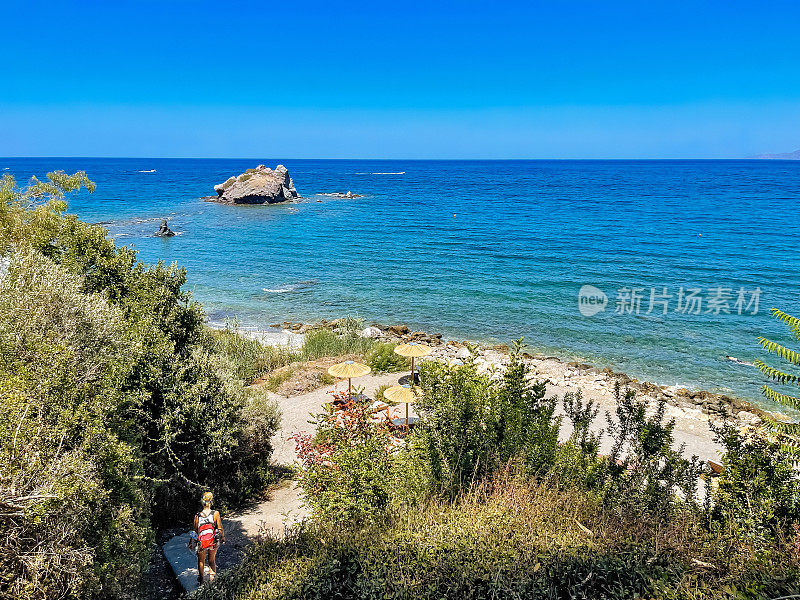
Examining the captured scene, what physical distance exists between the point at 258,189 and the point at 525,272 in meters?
53.1

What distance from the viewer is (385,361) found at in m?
18.3

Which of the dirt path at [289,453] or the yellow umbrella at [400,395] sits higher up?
the yellow umbrella at [400,395]

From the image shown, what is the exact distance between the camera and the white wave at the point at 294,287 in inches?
1220

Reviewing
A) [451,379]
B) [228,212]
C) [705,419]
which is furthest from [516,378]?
[228,212]

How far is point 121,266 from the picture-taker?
9742mm

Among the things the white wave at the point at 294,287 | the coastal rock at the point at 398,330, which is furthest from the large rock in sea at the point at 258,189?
the coastal rock at the point at 398,330

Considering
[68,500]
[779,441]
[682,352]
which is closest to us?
[68,500]

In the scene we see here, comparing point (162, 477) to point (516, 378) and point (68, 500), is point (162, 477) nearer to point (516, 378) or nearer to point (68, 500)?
point (68, 500)

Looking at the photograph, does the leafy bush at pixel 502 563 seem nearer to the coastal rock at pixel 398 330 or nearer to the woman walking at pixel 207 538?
the woman walking at pixel 207 538

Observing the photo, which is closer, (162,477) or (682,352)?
(162,477)

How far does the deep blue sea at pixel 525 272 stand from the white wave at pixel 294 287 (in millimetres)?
126

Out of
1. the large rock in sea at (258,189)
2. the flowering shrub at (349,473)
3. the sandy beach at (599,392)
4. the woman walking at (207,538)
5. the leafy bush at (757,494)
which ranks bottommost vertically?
the sandy beach at (599,392)

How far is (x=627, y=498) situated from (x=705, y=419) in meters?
11.3

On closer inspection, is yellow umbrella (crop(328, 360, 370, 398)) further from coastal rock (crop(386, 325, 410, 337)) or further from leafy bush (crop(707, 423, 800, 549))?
coastal rock (crop(386, 325, 410, 337))
